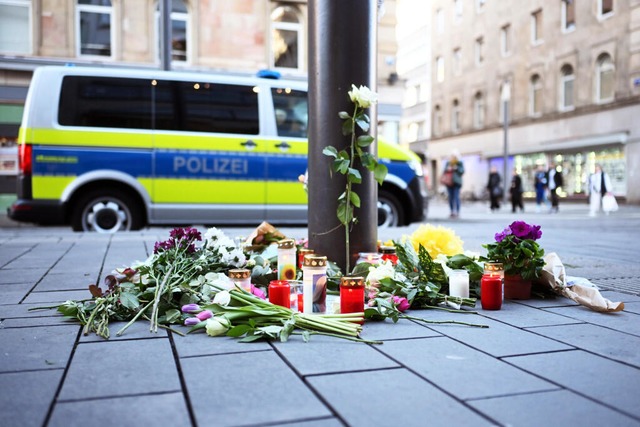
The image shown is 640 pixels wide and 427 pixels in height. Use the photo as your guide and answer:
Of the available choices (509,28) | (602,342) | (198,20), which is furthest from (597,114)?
(602,342)

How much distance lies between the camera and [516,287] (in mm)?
3572

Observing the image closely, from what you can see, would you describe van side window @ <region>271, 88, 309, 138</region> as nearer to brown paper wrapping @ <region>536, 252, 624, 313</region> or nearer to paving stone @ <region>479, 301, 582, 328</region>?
brown paper wrapping @ <region>536, 252, 624, 313</region>

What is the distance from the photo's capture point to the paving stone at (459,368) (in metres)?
1.97

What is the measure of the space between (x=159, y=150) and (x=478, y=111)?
3104 centimetres

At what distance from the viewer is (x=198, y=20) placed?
17.5m

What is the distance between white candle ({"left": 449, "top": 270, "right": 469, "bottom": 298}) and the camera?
3.40 m

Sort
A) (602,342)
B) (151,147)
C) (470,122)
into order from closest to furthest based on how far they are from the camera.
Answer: (602,342), (151,147), (470,122)

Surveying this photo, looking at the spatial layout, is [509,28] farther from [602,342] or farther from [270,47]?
[602,342]

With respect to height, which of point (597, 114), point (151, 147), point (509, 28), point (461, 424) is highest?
point (509, 28)

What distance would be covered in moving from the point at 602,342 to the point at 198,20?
658 inches

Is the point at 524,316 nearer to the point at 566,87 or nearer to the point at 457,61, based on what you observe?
the point at 566,87

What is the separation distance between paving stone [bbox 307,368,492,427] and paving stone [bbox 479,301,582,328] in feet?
3.49

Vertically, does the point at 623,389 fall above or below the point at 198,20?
below

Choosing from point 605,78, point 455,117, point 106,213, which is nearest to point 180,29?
point 106,213
